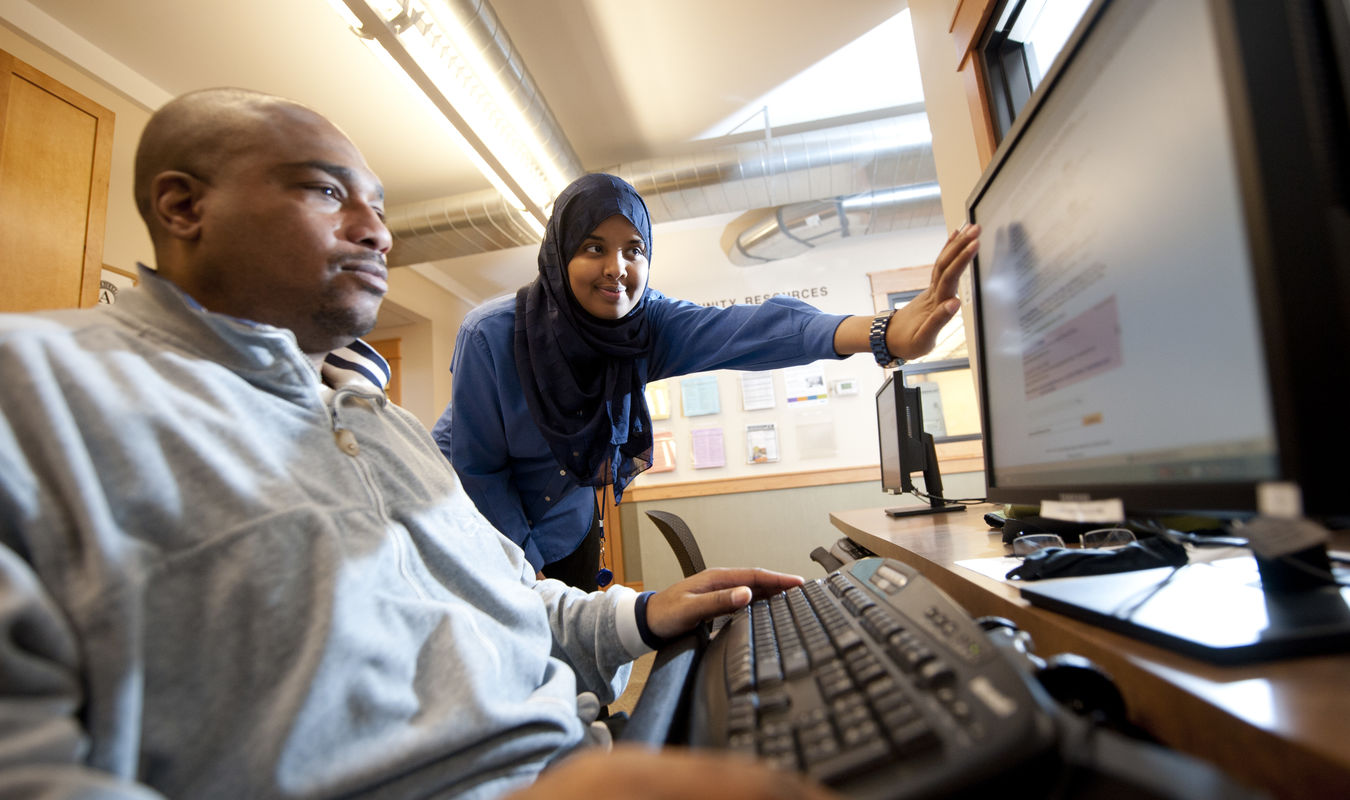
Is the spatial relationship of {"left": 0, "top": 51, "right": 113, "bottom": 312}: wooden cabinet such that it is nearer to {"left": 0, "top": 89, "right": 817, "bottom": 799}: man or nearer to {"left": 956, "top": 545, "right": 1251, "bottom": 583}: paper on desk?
{"left": 0, "top": 89, "right": 817, "bottom": 799}: man

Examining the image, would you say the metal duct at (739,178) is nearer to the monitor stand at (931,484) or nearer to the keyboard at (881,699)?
the monitor stand at (931,484)

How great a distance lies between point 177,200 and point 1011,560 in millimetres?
1209

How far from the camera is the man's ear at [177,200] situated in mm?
770

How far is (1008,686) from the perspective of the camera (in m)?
0.30

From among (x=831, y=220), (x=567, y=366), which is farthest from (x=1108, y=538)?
(x=831, y=220)

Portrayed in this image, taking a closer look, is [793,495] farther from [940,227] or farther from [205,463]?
[205,463]

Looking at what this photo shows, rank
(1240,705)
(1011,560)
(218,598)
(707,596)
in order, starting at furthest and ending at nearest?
(1011,560)
(707,596)
(218,598)
(1240,705)

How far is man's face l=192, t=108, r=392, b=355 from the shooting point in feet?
2.47

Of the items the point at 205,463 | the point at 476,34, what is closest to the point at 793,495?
the point at 476,34

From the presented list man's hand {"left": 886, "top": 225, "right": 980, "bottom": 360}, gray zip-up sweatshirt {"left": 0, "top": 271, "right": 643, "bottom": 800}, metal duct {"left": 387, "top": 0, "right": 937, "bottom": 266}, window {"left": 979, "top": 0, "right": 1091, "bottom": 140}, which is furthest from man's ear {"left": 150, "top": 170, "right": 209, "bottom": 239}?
metal duct {"left": 387, "top": 0, "right": 937, "bottom": 266}

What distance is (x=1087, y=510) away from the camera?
0.53 m

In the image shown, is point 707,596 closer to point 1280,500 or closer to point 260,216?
point 1280,500

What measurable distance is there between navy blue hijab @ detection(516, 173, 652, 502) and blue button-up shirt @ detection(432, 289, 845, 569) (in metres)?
0.05

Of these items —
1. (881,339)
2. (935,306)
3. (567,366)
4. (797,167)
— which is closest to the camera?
(935,306)
